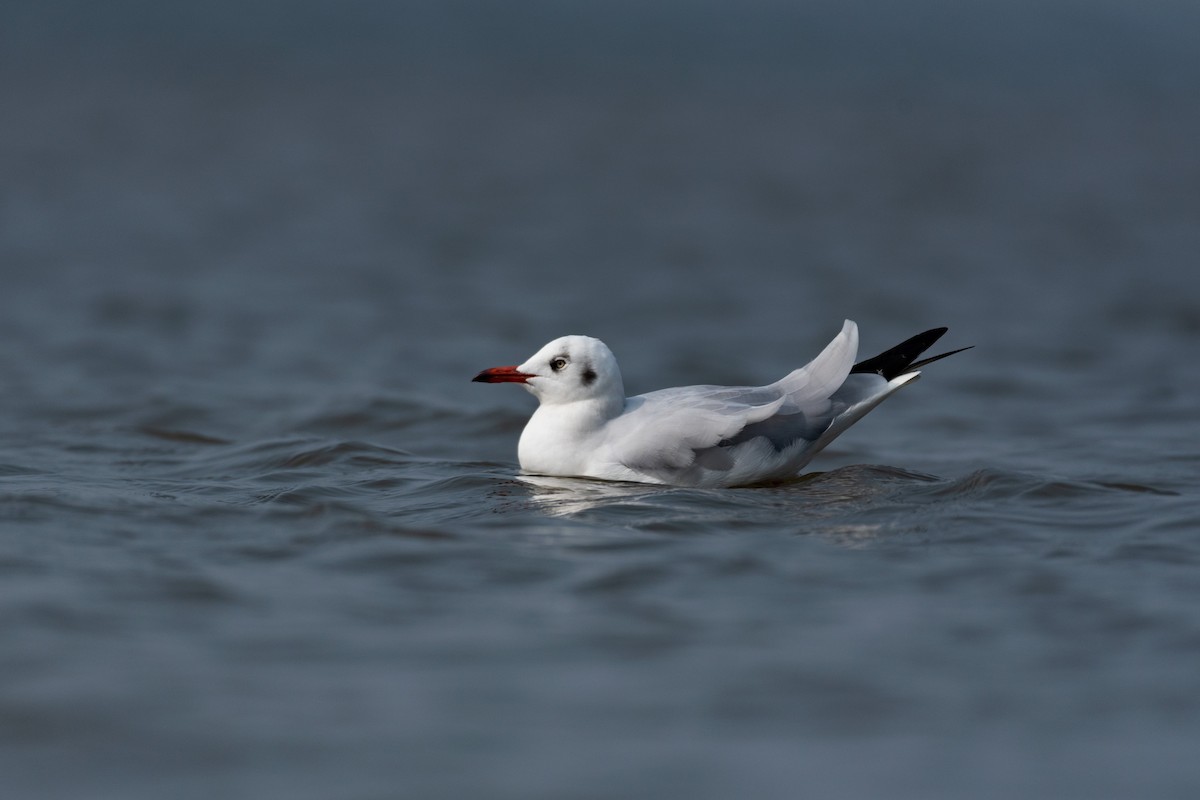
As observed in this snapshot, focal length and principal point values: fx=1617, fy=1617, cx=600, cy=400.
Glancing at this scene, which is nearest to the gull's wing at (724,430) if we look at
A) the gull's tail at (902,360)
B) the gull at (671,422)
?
the gull at (671,422)

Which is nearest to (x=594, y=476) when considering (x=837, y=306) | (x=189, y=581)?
(x=189, y=581)

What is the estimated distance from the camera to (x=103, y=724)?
4555 mm

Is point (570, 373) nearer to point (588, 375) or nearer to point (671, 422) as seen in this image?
point (588, 375)

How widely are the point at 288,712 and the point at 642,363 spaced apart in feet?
25.1

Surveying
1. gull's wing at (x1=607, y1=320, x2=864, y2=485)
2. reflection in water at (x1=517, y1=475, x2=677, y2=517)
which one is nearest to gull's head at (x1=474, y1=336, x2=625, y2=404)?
gull's wing at (x1=607, y1=320, x2=864, y2=485)

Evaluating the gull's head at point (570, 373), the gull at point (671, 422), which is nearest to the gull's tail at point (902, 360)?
the gull at point (671, 422)

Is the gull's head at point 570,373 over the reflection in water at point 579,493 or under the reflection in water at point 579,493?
over

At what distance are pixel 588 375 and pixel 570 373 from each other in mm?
86

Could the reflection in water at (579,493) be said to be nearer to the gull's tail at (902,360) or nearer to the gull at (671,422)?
the gull at (671,422)

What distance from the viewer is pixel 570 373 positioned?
766 cm

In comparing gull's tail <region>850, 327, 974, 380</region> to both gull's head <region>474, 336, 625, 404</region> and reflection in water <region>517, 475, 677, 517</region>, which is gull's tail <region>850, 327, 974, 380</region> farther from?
reflection in water <region>517, 475, 677, 517</region>

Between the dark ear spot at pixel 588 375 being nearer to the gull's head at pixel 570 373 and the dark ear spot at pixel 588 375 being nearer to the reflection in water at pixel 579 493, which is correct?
the gull's head at pixel 570 373

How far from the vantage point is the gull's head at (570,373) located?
7.64 meters

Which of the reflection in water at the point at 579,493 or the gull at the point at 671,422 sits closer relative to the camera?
the reflection in water at the point at 579,493
